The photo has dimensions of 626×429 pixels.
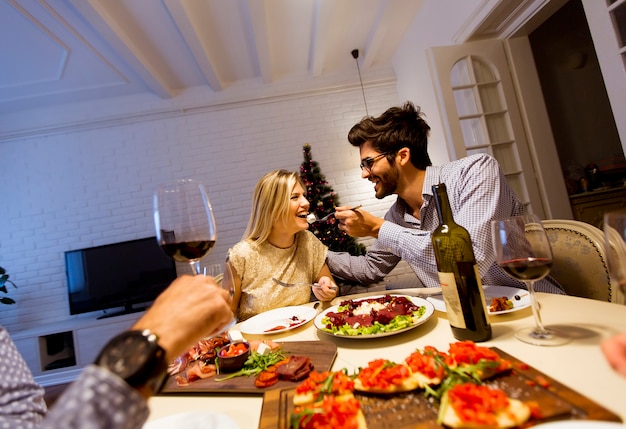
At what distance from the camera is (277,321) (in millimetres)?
1267

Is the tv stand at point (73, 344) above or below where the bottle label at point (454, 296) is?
below

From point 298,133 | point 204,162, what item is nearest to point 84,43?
point 204,162

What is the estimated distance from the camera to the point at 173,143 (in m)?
4.48

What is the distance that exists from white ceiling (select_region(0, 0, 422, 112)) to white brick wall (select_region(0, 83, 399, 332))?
0.43m

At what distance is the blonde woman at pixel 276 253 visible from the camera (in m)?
1.82

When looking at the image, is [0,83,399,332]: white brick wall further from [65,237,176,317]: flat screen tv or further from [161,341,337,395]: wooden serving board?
[161,341,337,395]: wooden serving board

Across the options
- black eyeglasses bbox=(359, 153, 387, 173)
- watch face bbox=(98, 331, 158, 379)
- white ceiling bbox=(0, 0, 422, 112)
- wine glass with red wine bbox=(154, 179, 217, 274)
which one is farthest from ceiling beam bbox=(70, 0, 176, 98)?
watch face bbox=(98, 331, 158, 379)

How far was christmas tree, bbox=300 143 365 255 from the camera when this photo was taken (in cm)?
395

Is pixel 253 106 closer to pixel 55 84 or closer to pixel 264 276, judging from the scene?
pixel 55 84

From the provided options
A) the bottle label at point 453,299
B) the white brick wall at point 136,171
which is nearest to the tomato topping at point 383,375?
the bottle label at point 453,299

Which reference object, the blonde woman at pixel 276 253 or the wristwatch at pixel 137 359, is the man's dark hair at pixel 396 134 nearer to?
the blonde woman at pixel 276 253

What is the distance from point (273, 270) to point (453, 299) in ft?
4.17

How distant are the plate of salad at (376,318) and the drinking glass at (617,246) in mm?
466

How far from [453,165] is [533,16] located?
1.97 meters
